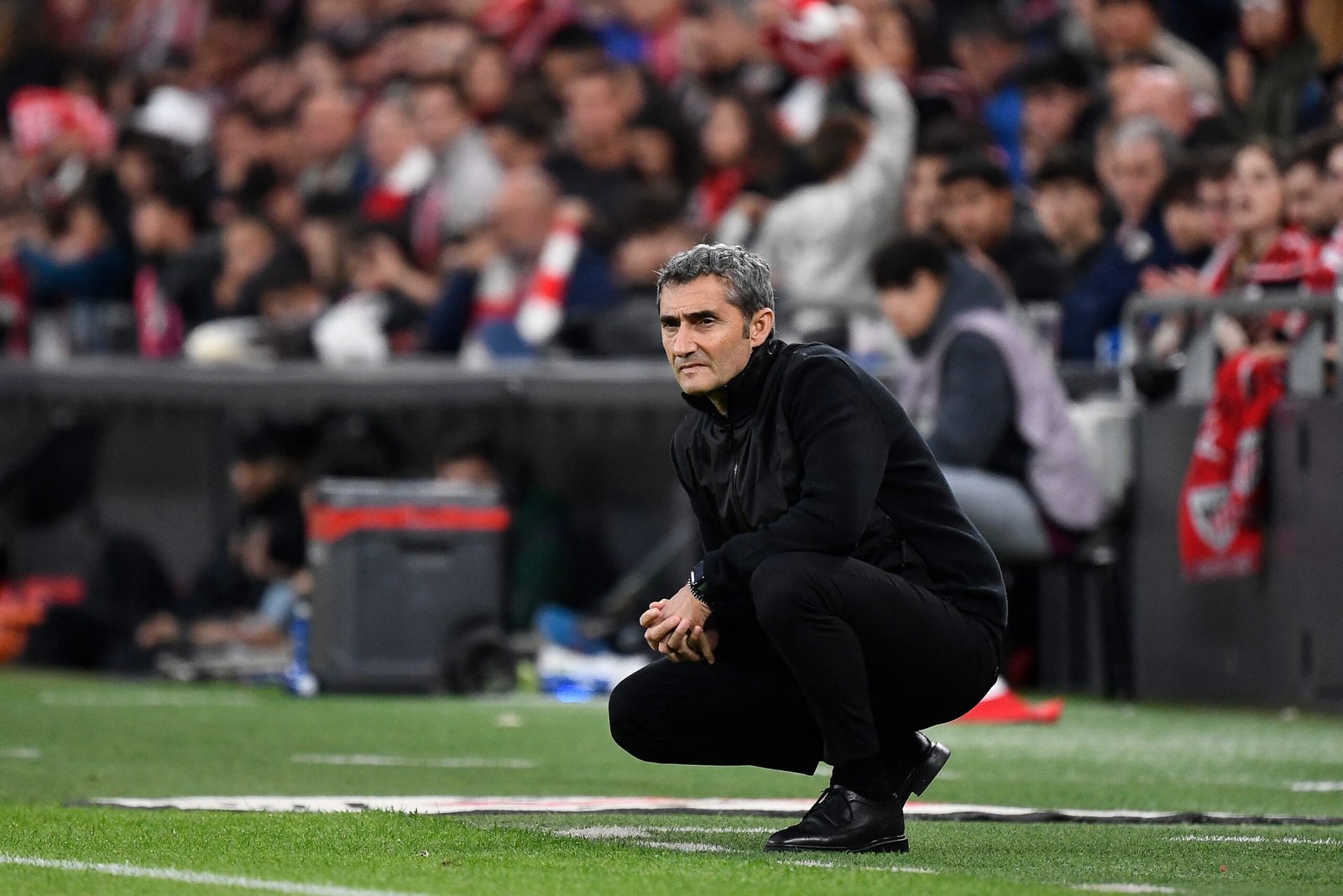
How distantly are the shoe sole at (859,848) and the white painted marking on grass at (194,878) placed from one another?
1105mm

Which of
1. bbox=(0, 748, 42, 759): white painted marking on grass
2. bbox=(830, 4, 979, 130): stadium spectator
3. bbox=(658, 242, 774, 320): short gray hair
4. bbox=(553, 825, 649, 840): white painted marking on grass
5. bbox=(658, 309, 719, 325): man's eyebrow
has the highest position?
bbox=(830, 4, 979, 130): stadium spectator

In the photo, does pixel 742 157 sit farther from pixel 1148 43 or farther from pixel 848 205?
pixel 1148 43

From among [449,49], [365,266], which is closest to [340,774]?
[365,266]

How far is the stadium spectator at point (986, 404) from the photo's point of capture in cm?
1011

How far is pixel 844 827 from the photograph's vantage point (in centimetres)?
507

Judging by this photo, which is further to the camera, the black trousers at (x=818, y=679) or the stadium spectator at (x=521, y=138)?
the stadium spectator at (x=521, y=138)

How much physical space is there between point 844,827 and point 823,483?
29.1 inches

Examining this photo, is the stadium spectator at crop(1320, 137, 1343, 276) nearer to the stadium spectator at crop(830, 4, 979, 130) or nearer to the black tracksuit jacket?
the stadium spectator at crop(830, 4, 979, 130)

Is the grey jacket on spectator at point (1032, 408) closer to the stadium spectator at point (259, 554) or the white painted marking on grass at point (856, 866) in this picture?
the stadium spectator at point (259, 554)

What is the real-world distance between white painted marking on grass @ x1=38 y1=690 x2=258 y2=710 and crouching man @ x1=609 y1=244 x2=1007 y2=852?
5132 mm

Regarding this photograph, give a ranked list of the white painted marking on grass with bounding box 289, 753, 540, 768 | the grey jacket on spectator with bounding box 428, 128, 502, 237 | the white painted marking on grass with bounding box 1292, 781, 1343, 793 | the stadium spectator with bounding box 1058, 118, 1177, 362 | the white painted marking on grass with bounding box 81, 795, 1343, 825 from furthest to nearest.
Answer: the grey jacket on spectator with bounding box 428, 128, 502, 237, the stadium spectator with bounding box 1058, 118, 1177, 362, the white painted marking on grass with bounding box 289, 753, 540, 768, the white painted marking on grass with bounding box 1292, 781, 1343, 793, the white painted marking on grass with bounding box 81, 795, 1343, 825

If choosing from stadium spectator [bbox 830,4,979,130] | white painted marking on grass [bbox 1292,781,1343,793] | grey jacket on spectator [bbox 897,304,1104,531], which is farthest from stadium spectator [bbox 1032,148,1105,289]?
white painted marking on grass [bbox 1292,781,1343,793]

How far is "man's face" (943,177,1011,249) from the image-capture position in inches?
450

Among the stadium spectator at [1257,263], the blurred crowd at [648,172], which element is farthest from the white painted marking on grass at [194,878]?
the stadium spectator at [1257,263]
